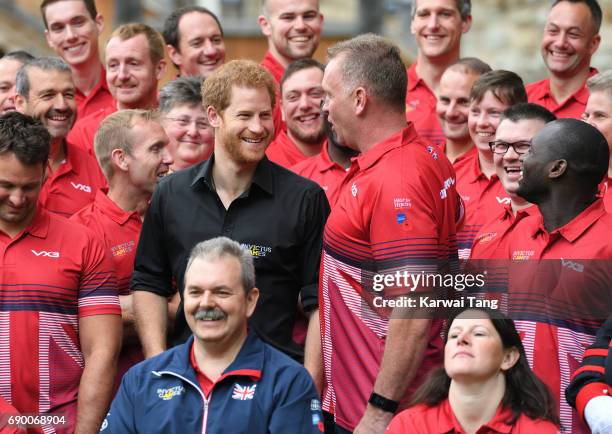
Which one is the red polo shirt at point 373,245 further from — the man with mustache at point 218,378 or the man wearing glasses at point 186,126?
the man wearing glasses at point 186,126

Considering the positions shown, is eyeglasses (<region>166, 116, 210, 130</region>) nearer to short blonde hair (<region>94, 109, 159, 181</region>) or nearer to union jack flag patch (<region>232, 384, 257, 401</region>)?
short blonde hair (<region>94, 109, 159, 181</region>)

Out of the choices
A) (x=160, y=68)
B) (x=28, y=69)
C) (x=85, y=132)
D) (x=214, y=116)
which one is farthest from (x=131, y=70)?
(x=214, y=116)

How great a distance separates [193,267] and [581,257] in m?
1.77

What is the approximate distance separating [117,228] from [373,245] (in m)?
1.83

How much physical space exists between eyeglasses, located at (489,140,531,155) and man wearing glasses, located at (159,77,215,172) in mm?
1695

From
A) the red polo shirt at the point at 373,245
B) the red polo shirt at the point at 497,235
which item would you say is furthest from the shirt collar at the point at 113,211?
the red polo shirt at the point at 497,235

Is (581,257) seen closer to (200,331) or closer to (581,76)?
(200,331)

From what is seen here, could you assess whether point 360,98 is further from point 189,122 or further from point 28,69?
point 28,69

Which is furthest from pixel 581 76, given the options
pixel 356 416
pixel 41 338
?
pixel 41 338

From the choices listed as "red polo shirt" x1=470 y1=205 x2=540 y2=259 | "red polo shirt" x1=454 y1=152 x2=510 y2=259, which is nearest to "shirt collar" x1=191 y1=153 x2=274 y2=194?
"red polo shirt" x1=470 y1=205 x2=540 y2=259

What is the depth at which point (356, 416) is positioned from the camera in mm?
7043

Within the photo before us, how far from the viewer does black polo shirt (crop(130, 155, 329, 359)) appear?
24.4ft

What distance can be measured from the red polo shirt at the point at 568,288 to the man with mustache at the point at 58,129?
9.79 ft

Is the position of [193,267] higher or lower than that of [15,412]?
higher
